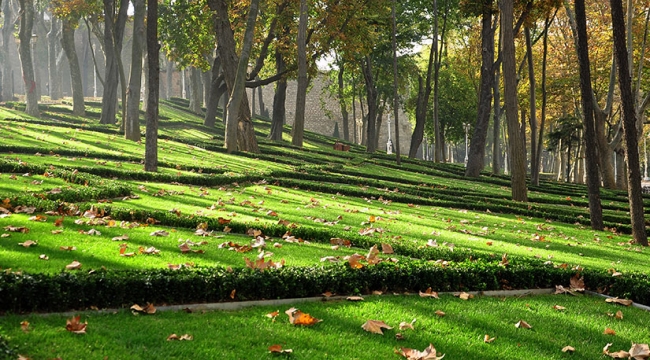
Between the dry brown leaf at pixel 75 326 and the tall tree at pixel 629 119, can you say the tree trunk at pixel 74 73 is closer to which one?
the tall tree at pixel 629 119

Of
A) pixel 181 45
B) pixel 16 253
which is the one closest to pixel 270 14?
pixel 181 45

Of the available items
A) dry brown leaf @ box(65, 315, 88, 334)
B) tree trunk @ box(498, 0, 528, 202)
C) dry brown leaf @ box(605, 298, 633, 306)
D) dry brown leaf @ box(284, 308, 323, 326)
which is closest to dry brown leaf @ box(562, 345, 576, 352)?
dry brown leaf @ box(284, 308, 323, 326)

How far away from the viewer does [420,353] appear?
5.04 metres

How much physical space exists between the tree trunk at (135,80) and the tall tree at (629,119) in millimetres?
18378

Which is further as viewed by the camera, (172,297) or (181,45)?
(181,45)

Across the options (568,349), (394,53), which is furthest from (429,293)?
(394,53)

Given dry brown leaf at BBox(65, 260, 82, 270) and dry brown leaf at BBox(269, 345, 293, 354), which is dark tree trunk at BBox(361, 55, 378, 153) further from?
dry brown leaf at BBox(269, 345, 293, 354)

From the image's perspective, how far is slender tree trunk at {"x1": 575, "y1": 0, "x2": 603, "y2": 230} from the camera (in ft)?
46.2

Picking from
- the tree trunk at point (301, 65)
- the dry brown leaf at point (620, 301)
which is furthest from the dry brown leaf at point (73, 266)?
the tree trunk at point (301, 65)

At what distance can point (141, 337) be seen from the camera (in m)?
4.82

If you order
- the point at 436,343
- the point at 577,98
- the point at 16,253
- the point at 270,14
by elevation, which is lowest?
the point at 436,343

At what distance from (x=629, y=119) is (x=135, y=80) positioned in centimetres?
1936

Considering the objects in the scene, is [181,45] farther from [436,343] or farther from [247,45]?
[436,343]

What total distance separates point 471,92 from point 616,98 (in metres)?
14.5
